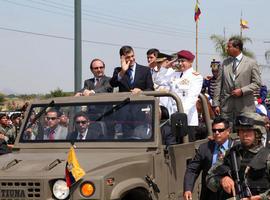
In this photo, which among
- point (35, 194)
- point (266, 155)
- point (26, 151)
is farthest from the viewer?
point (26, 151)

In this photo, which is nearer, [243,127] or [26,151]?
[243,127]

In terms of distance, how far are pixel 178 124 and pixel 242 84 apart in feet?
6.66

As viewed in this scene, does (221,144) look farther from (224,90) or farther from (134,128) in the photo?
(224,90)

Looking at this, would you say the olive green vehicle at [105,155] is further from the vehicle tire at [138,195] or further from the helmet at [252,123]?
the helmet at [252,123]

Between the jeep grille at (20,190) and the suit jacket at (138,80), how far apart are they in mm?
2436

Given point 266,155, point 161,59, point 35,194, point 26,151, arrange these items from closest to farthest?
1. point 266,155
2. point 35,194
3. point 26,151
4. point 161,59

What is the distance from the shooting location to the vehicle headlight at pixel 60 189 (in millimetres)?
5160

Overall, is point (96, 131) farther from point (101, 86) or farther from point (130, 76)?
point (101, 86)

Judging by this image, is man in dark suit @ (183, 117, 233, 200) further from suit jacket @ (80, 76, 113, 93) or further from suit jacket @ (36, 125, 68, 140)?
suit jacket @ (80, 76, 113, 93)

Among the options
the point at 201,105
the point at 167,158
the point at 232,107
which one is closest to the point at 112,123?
the point at 167,158

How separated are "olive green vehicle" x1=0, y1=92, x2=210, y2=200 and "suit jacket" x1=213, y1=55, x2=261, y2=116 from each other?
1339 mm

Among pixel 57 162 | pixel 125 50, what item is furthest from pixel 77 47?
pixel 57 162

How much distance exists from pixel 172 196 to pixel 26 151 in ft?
5.62

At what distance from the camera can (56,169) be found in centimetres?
538
